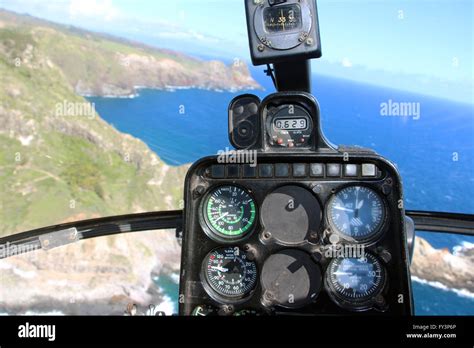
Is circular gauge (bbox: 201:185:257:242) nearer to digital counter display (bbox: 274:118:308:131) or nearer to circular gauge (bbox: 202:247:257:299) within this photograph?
circular gauge (bbox: 202:247:257:299)

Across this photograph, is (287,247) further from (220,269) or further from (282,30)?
(282,30)

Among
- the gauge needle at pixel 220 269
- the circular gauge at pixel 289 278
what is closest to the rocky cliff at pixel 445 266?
the circular gauge at pixel 289 278

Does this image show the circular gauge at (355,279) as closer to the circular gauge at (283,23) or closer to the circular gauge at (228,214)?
the circular gauge at (228,214)

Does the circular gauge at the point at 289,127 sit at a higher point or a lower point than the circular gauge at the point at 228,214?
higher

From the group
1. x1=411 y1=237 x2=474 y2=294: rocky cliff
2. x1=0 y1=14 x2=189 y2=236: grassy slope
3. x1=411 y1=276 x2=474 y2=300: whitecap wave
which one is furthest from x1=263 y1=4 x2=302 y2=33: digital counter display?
x1=0 y1=14 x2=189 y2=236: grassy slope

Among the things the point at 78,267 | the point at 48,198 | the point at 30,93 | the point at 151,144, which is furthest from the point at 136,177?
the point at 78,267

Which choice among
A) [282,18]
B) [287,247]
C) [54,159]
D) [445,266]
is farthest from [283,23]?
[54,159]

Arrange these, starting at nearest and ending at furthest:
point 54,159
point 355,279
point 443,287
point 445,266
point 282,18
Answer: point 282,18 < point 355,279 < point 443,287 < point 445,266 < point 54,159
